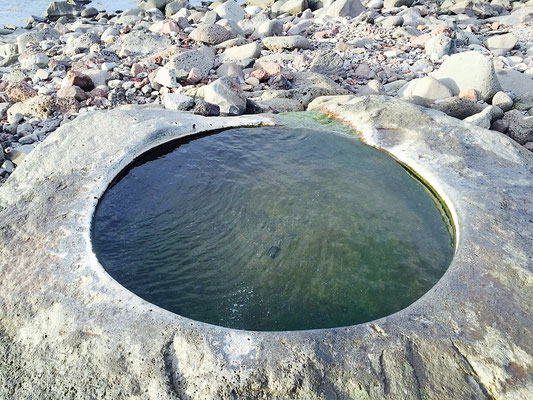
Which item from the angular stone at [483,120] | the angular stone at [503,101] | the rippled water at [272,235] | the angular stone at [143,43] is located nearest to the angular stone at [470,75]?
the angular stone at [503,101]

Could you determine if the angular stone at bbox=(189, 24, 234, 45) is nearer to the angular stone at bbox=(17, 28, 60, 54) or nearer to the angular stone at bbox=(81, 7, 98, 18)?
the angular stone at bbox=(17, 28, 60, 54)

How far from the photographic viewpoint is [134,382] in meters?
2.61

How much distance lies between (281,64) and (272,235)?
770cm

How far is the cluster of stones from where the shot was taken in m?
7.59

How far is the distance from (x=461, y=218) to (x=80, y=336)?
3.20 m

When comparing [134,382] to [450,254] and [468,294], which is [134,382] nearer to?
[468,294]

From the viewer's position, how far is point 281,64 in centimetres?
1081

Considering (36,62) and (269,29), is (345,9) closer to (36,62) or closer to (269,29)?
(269,29)

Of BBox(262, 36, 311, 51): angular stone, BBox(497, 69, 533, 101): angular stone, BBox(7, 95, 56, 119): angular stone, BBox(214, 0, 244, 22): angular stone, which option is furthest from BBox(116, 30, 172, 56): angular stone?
BBox(497, 69, 533, 101): angular stone

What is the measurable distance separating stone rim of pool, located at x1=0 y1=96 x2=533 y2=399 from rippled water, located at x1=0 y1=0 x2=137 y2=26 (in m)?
21.0

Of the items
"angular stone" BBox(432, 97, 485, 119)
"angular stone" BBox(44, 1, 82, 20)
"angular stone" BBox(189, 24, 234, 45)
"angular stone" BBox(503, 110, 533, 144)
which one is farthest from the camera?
"angular stone" BBox(44, 1, 82, 20)

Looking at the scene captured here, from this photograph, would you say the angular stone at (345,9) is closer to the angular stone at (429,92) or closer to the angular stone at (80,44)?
the angular stone at (80,44)

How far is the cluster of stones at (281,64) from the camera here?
759cm

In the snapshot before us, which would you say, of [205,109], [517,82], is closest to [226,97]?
[205,109]
